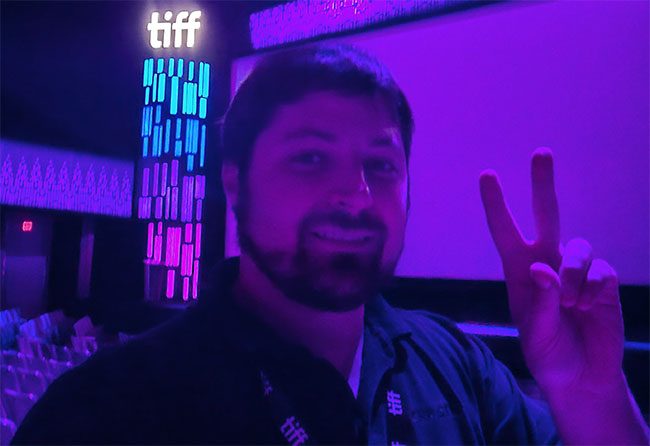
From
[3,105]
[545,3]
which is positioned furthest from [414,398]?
[3,105]

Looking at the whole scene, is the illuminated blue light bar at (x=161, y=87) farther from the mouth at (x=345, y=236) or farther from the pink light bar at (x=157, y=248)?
the mouth at (x=345, y=236)

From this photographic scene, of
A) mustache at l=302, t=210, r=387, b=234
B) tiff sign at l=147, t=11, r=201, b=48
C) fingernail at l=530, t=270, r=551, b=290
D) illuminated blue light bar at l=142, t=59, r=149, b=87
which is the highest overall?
tiff sign at l=147, t=11, r=201, b=48

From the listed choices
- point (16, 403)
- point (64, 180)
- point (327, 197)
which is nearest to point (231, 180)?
point (327, 197)

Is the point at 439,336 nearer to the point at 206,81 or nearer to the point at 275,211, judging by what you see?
the point at 275,211

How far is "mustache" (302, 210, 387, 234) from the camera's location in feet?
3.45

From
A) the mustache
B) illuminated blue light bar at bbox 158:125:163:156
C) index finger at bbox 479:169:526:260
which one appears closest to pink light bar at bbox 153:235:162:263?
illuminated blue light bar at bbox 158:125:163:156

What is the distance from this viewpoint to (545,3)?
1.65 meters

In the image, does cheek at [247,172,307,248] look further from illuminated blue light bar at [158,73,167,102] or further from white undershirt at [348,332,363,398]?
illuminated blue light bar at [158,73,167,102]

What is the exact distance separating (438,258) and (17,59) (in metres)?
2.33

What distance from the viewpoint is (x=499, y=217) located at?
862 millimetres

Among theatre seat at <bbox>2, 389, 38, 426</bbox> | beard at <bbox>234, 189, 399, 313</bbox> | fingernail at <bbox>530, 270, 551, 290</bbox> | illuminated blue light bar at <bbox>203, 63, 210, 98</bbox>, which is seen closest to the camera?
fingernail at <bbox>530, 270, 551, 290</bbox>

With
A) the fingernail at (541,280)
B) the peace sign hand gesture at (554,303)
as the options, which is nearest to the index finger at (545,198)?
the peace sign hand gesture at (554,303)

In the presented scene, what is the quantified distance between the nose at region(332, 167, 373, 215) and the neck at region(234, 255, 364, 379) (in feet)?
0.81

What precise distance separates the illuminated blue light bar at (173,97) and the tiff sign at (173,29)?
127 mm
